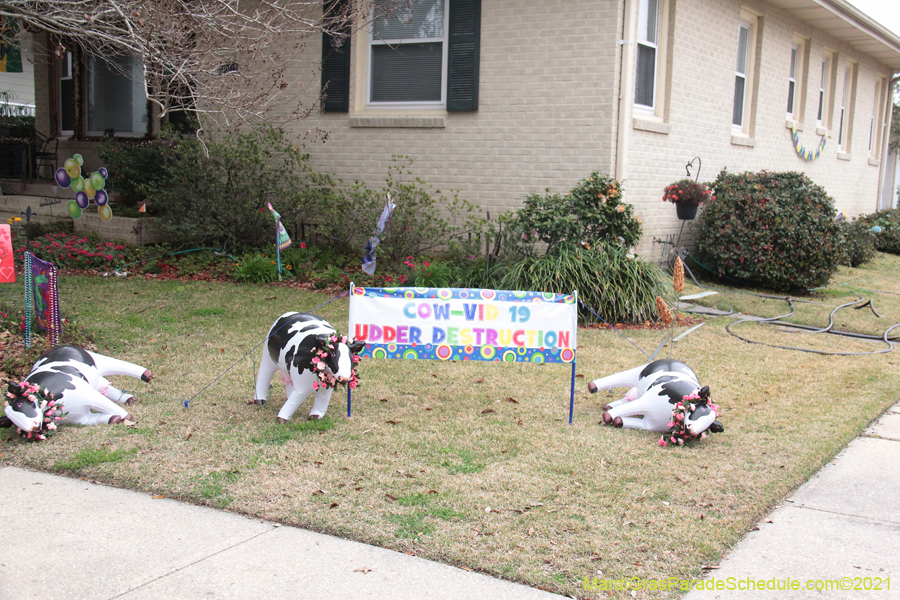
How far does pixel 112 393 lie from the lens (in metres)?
5.41

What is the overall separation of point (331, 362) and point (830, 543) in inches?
119

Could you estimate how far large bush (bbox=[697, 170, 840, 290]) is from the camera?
11.1m

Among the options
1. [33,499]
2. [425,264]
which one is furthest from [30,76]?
[33,499]

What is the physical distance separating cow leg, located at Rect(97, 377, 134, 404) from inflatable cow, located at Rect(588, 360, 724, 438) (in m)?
3.30

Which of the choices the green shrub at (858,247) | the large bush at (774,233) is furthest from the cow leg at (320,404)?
the green shrub at (858,247)

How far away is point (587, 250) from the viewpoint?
30.4 ft

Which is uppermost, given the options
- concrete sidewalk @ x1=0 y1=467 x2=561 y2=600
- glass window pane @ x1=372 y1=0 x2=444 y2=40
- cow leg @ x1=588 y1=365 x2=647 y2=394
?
glass window pane @ x1=372 y1=0 x2=444 y2=40

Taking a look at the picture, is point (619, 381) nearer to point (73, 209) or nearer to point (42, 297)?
point (42, 297)

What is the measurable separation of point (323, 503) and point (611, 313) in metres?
5.57

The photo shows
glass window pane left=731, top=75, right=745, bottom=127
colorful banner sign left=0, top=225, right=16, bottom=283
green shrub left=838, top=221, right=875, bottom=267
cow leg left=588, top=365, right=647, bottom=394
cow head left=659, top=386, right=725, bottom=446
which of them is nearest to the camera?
cow head left=659, top=386, right=725, bottom=446

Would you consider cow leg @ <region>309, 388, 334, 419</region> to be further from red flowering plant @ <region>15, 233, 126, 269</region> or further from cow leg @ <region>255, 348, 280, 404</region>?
red flowering plant @ <region>15, 233, 126, 269</region>

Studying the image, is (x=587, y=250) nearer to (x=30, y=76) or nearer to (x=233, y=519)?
(x=233, y=519)

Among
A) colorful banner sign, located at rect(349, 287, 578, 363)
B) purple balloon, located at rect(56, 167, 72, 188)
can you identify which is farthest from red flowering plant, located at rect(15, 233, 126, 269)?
colorful banner sign, located at rect(349, 287, 578, 363)

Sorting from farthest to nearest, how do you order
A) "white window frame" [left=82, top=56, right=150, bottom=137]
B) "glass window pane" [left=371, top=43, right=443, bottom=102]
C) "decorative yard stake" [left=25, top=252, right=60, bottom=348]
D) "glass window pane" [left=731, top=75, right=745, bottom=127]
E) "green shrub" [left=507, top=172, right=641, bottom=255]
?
"white window frame" [left=82, top=56, right=150, bottom=137], "glass window pane" [left=731, top=75, right=745, bottom=127], "glass window pane" [left=371, top=43, right=443, bottom=102], "green shrub" [left=507, top=172, right=641, bottom=255], "decorative yard stake" [left=25, top=252, right=60, bottom=348]
